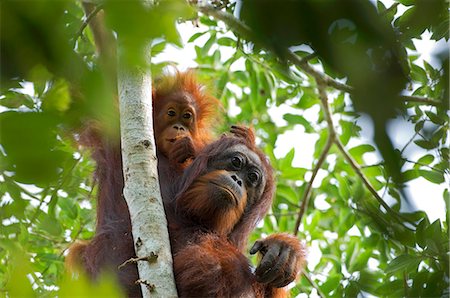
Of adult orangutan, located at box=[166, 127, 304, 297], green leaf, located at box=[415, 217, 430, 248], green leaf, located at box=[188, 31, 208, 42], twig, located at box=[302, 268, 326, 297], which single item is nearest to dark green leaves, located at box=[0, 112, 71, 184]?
green leaf, located at box=[415, 217, 430, 248]

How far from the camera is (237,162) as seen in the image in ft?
14.0

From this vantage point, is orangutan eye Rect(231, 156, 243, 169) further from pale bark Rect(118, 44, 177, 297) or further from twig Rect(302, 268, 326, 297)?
→ twig Rect(302, 268, 326, 297)

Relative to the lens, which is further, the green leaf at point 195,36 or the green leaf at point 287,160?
the green leaf at point 195,36

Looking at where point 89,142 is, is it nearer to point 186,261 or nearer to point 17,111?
point 186,261

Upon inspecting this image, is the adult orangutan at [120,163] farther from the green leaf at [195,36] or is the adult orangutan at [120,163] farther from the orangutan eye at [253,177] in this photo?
the green leaf at [195,36]

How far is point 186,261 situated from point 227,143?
1.09m

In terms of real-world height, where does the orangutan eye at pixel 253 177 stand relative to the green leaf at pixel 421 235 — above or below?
above

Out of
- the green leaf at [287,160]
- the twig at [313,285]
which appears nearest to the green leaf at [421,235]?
the twig at [313,285]

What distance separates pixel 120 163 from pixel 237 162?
75 cm

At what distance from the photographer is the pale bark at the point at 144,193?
2871mm

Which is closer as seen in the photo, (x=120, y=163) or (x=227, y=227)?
(x=227, y=227)

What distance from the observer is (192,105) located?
4.99 metres

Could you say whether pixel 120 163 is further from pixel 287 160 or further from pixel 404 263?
pixel 287 160

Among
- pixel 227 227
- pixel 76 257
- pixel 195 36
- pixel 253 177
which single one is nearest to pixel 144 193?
pixel 227 227
